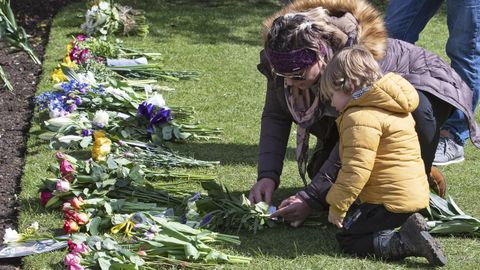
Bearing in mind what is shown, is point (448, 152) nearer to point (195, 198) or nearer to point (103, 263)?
point (195, 198)

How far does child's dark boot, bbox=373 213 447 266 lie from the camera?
3.80 metres

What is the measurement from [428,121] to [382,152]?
1.60ft

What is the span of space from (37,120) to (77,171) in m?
1.56

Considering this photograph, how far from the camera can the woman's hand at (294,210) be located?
13.9ft

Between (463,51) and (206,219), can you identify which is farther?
(463,51)

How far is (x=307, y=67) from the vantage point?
13.1 feet

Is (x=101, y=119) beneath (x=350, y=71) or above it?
beneath

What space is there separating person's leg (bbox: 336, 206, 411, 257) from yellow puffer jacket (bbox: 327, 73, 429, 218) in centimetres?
4

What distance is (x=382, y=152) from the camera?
3889 millimetres

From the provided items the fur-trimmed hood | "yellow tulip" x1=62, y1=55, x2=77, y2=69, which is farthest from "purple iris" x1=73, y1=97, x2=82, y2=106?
the fur-trimmed hood

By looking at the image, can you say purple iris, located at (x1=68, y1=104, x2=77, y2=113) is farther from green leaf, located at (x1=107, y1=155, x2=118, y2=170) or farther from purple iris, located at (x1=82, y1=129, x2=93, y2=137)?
green leaf, located at (x1=107, y1=155, x2=118, y2=170)

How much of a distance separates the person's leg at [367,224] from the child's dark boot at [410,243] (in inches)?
1.2

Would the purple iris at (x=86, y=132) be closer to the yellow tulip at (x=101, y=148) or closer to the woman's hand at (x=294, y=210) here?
the yellow tulip at (x=101, y=148)

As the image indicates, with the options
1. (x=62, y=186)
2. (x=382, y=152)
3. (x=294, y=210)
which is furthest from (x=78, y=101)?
(x=382, y=152)
